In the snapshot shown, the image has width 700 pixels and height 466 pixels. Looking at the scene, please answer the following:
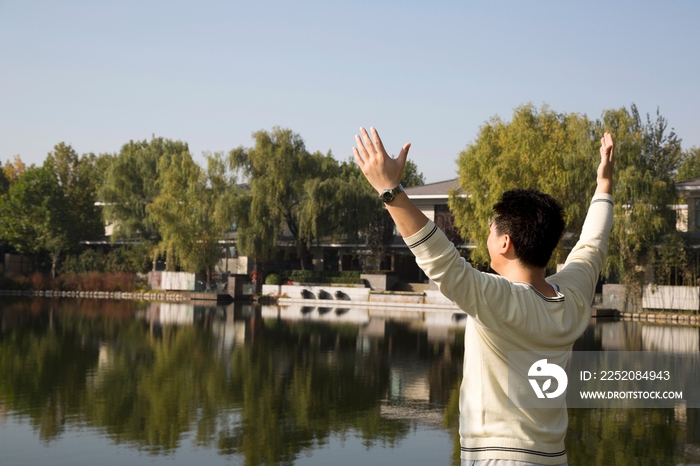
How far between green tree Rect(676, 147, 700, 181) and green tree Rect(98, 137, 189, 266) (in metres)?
39.2

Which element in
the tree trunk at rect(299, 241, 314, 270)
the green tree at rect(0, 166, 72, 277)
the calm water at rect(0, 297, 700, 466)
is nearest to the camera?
the calm water at rect(0, 297, 700, 466)

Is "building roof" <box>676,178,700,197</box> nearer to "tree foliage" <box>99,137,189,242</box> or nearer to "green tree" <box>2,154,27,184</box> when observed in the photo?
"tree foliage" <box>99,137,189,242</box>

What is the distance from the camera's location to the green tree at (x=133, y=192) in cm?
4434

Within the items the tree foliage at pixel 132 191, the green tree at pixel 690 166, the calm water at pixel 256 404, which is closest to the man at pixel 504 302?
the calm water at pixel 256 404

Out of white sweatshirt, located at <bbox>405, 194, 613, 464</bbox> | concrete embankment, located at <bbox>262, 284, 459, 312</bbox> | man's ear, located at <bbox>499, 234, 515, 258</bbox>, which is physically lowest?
concrete embankment, located at <bbox>262, 284, 459, 312</bbox>

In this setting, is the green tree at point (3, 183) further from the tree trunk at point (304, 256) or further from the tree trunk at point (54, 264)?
the tree trunk at point (304, 256)

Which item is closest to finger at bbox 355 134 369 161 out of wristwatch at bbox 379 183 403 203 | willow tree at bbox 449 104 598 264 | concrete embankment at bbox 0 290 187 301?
wristwatch at bbox 379 183 403 203

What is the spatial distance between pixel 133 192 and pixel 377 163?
150 feet

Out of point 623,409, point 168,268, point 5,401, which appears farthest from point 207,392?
point 168,268

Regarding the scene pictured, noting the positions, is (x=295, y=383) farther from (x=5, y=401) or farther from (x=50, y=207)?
(x=50, y=207)

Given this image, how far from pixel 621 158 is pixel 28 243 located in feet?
111

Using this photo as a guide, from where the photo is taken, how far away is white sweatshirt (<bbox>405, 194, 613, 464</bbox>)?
7.22 feet

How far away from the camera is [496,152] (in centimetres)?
3194

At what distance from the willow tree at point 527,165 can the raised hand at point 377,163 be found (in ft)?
92.1
